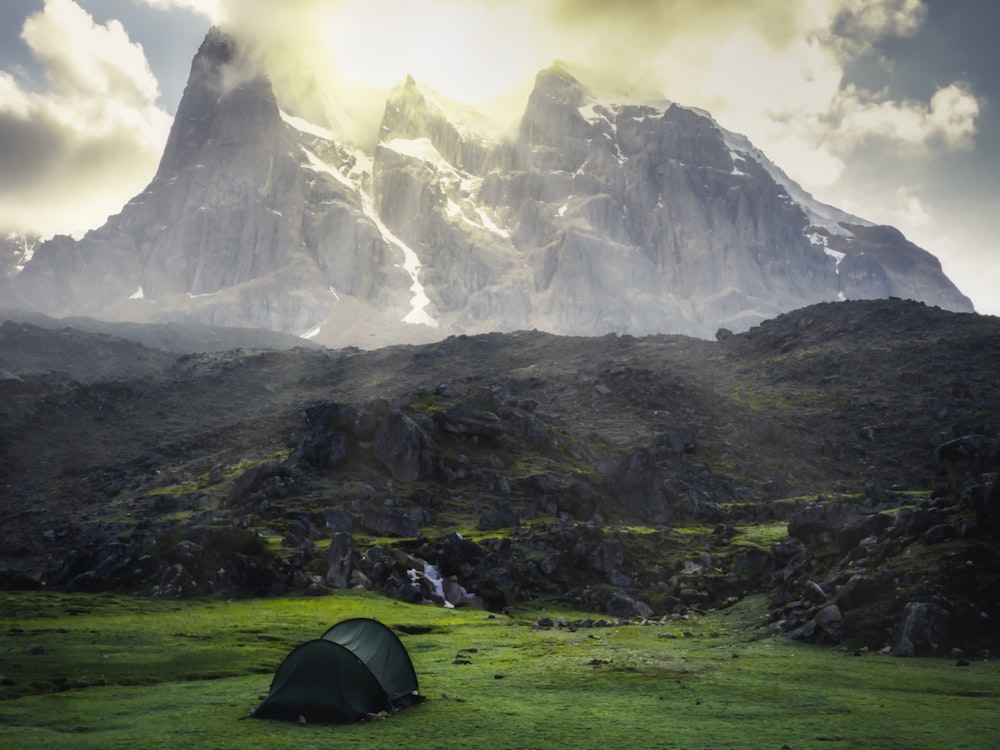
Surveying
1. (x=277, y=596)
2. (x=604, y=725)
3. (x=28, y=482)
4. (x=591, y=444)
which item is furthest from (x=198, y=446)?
(x=604, y=725)

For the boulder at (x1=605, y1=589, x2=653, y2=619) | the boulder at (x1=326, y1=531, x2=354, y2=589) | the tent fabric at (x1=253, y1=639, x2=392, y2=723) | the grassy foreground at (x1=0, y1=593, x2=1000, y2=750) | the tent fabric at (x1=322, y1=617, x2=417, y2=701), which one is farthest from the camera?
the boulder at (x1=326, y1=531, x2=354, y2=589)

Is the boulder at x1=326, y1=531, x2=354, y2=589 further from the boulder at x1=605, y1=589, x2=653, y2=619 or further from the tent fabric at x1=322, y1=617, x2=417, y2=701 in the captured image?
the tent fabric at x1=322, y1=617, x2=417, y2=701

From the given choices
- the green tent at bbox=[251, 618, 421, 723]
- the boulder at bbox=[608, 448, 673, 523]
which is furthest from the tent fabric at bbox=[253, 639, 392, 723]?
the boulder at bbox=[608, 448, 673, 523]

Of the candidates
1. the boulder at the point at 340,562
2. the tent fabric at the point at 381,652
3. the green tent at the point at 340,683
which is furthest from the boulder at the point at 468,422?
the green tent at the point at 340,683

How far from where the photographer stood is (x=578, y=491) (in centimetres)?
11031

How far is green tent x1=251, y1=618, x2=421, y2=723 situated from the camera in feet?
98.8

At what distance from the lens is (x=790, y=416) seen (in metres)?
159

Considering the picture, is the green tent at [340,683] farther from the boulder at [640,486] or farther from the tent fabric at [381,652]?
the boulder at [640,486]

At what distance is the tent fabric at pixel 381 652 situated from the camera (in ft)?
107

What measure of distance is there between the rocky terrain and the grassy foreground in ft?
26.2

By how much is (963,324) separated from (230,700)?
208m

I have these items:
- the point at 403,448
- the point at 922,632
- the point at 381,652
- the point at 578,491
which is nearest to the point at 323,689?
the point at 381,652

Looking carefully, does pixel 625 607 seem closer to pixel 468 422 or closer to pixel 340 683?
pixel 340 683

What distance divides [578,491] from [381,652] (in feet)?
259
